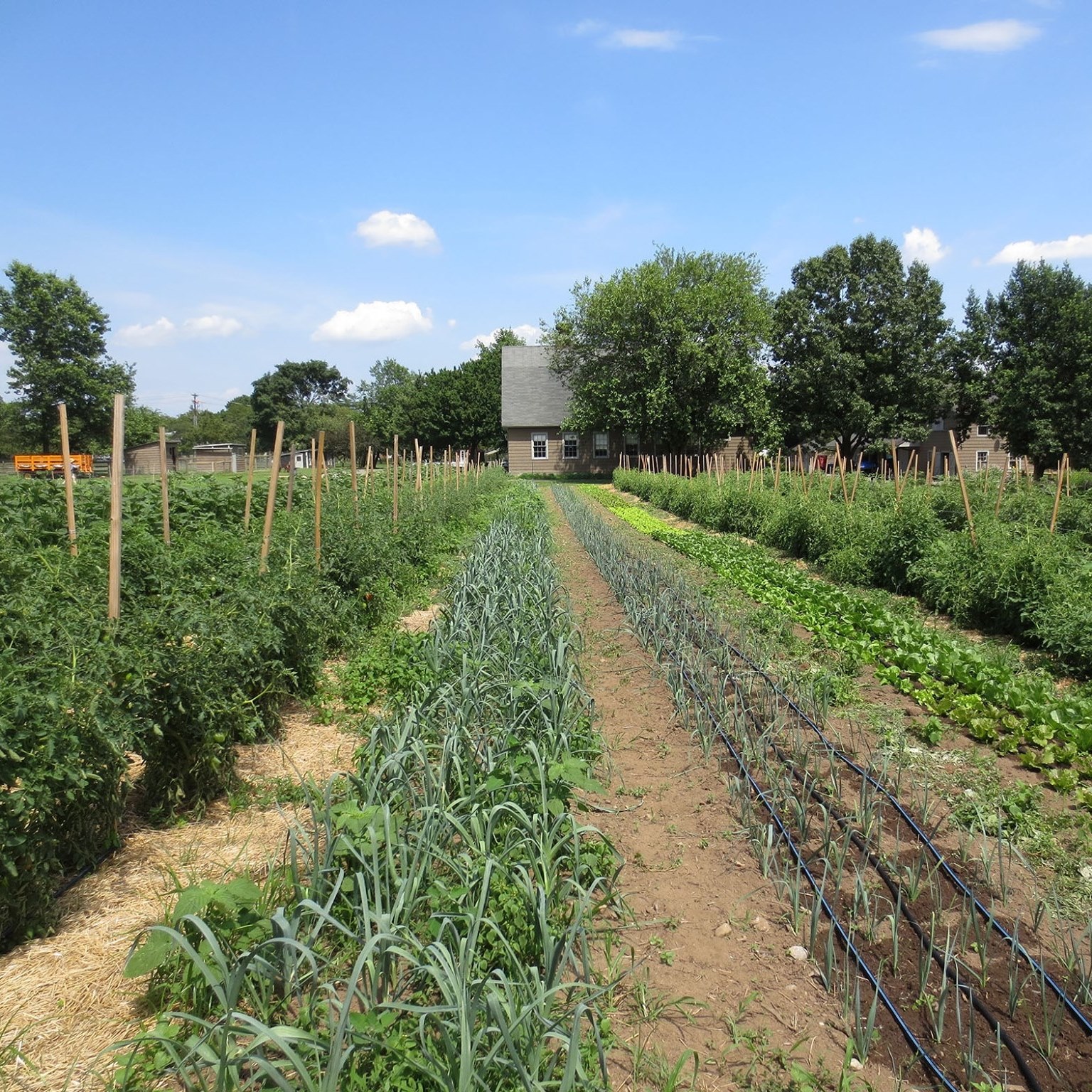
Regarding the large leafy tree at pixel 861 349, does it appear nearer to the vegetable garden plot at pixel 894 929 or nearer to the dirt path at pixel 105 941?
the vegetable garden plot at pixel 894 929

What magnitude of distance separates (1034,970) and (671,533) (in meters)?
13.9

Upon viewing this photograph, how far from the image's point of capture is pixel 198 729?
3.74m

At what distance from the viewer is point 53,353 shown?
49094mm

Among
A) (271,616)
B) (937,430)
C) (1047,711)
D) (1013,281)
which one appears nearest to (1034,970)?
(1047,711)

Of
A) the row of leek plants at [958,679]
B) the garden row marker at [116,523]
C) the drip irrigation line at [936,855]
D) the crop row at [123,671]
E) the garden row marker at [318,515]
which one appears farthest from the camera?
the garden row marker at [318,515]

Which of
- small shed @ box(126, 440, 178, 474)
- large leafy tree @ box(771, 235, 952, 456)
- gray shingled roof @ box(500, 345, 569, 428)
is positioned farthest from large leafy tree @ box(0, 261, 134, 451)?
large leafy tree @ box(771, 235, 952, 456)

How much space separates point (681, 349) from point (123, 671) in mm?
34814

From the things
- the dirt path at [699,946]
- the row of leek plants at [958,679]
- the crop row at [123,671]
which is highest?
the crop row at [123,671]

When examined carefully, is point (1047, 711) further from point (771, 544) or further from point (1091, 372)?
point (1091, 372)

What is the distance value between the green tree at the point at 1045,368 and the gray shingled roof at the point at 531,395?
2128 centimetres

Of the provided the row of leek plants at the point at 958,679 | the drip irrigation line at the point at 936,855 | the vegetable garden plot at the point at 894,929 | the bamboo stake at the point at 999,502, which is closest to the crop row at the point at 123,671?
the vegetable garden plot at the point at 894,929

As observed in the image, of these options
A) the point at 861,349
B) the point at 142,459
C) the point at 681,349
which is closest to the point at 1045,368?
the point at 861,349

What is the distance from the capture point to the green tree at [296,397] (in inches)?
3164

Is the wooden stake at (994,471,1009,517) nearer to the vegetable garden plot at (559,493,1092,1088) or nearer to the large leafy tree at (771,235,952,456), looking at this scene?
the vegetable garden plot at (559,493,1092,1088)
